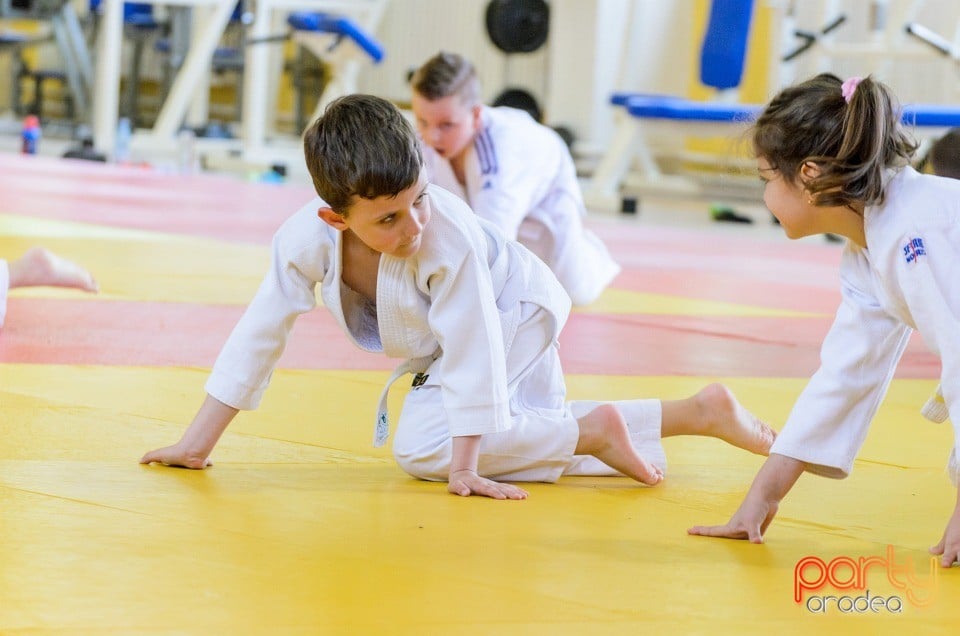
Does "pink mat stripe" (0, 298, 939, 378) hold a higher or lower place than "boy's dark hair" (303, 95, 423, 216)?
lower

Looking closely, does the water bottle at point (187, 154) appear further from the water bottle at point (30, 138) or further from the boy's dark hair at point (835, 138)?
the boy's dark hair at point (835, 138)

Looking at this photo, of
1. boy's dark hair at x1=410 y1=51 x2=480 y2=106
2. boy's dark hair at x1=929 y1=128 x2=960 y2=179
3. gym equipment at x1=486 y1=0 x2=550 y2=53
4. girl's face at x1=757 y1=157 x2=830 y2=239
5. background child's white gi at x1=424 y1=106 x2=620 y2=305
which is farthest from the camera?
gym equipment at x1=486 y1=0 x2=550 y2=53

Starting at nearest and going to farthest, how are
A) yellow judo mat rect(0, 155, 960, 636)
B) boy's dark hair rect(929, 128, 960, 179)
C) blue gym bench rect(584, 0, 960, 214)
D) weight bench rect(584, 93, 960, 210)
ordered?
yellow judo mat rect(0, 155, 960, 636)
boy's dark hair rect(929, 128, 960, 179)
weight bench rect(584, 93, 960, 210)
blue gym bench rect(584, 0, 960, 214)

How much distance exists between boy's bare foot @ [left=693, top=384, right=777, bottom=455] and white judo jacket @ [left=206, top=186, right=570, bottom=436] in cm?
29

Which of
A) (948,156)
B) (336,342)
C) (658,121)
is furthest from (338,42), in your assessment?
(948,156)

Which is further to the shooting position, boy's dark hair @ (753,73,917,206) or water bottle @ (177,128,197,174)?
water bottle @ (177,128,197,174)

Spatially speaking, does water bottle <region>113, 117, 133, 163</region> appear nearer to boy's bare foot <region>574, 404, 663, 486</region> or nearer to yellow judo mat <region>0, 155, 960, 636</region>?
yellow judo mat <region>0, 155, 960, 636</region>

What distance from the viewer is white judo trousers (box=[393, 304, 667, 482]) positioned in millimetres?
1978

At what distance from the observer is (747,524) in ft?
5.55

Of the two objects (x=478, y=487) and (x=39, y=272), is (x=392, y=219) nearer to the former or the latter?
(x=478, y=487)

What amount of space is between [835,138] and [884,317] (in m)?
0.26

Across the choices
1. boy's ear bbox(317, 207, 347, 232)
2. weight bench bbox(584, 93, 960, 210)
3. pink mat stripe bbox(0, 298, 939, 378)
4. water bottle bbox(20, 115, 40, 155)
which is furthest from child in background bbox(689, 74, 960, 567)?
water bottle bbox(20, 115, 40, 155)

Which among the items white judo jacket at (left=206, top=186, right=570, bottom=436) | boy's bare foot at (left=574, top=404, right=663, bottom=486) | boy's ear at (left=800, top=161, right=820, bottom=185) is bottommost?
boy's bare foot at (left=574, top=404, right=663, bottom=486)

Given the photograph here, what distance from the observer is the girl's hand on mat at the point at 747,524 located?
5.54ft
